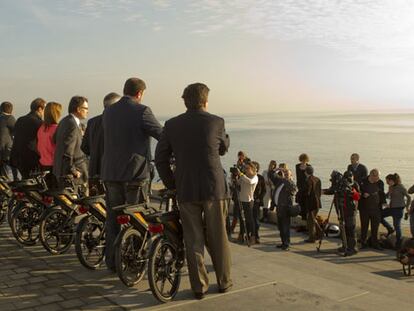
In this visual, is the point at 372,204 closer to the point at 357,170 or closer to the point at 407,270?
the point at 357,170

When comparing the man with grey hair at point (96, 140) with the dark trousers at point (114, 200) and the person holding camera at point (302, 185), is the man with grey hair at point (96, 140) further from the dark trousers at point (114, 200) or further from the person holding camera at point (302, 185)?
the person holding camera at point (302, 185)

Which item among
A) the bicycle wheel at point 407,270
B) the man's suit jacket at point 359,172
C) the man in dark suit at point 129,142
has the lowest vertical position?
the bicycle wheel at point 407,270

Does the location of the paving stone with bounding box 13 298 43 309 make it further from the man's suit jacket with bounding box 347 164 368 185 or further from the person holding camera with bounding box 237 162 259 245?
the man's suit jacket with bounding box 347 164 368 185

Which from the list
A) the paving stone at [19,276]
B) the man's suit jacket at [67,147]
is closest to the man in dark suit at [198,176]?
the paving stone at [19,276]

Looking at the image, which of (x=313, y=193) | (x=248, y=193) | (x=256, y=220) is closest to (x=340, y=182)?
(x=313, y=193)

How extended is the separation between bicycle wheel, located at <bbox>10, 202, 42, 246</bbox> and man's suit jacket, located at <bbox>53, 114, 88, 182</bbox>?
951mm

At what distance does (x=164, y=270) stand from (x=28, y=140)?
12.6ft

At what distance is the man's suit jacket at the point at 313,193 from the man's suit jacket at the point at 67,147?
5877 mm

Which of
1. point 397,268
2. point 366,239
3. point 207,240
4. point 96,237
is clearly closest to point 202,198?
point 207,240

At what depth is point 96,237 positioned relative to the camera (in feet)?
19.1

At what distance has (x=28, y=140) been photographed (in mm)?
7457

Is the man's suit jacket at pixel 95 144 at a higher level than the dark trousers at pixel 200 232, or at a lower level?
higher

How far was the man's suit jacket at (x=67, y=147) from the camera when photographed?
20.9 feet

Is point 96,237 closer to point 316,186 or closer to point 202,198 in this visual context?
point 202,198
